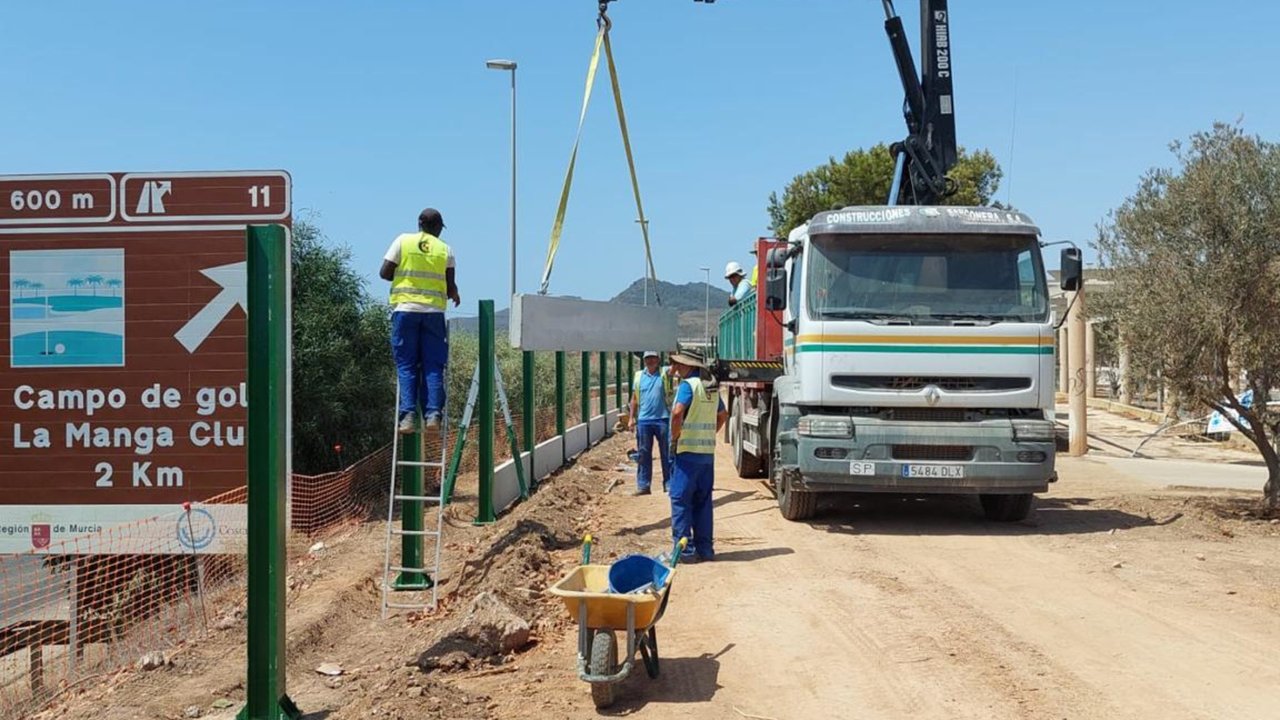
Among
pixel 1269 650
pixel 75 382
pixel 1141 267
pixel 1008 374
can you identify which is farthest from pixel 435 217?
pixel 1141 267

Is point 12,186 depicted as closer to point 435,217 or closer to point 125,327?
point 125,327

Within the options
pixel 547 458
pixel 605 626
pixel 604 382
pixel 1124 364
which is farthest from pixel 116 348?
pixel 604 382

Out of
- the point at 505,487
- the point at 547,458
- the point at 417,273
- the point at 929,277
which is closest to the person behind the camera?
the point at 417,273

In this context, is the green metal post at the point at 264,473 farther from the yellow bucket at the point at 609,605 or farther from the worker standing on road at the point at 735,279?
the worker standing on road at the point at 735,279

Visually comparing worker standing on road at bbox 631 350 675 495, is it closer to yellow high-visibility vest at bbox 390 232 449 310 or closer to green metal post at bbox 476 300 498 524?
green metal post at bbox 476 300 498 524

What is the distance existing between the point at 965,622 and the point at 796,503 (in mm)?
4234

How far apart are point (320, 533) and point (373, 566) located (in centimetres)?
210

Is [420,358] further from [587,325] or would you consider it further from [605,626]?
[587,325]

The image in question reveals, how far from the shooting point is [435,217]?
896 centimetres

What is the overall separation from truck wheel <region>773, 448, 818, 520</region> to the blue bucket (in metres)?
5.40

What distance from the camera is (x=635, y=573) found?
21.2 ft

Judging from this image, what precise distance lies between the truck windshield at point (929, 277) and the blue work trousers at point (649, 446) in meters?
3.56

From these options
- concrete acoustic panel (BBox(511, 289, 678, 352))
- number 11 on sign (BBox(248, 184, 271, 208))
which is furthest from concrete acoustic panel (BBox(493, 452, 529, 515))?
number 11 on sign (BBox(248, 184, 271, 208))

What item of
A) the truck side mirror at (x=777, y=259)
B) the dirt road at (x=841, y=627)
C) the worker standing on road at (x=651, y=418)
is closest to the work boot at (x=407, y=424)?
the dirt road at (x=841, y=627)
